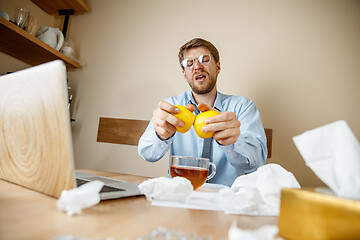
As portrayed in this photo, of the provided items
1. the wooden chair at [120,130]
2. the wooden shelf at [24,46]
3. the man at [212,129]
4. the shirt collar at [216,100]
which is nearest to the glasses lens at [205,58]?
the man at [212,129]

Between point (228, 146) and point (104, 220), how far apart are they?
24.7 inches

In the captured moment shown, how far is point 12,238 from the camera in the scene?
0.94 ft

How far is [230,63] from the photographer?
5.70ft

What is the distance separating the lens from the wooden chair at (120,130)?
5.89 ft

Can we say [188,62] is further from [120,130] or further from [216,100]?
[120,130]

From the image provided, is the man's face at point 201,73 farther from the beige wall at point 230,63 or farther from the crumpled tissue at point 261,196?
the crumpled tissue at point 261,196

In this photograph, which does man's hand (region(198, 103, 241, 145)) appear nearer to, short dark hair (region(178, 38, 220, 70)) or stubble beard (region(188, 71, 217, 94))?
stubble beard (region(188, 71, 217, 94))

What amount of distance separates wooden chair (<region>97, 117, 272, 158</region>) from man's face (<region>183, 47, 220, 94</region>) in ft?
1.70

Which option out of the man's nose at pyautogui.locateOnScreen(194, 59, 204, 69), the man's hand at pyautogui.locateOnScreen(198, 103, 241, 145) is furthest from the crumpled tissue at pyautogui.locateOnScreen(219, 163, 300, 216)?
the man's nose at pyautogui.locateOnScreen(194, 59, 204, 69)

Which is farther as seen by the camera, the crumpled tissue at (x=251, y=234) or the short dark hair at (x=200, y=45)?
the short dark hair at (x=200, y=45)

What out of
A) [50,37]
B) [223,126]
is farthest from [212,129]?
[50,37]

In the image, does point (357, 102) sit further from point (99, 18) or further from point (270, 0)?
point (99, 18)

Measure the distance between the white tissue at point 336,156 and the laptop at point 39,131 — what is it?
0.39 metres

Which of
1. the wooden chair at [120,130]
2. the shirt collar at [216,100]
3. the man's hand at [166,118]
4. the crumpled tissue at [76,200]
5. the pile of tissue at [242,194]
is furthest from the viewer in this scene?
the wooden chair at [120,130]
